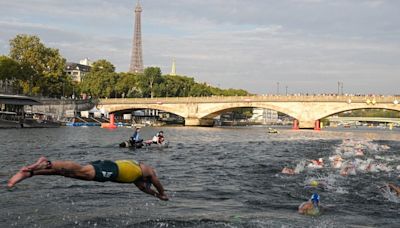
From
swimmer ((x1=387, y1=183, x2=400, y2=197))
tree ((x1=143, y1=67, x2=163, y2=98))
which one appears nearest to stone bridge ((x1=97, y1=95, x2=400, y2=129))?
tree ((x1=143, y1=67, x2=163, y2=98))

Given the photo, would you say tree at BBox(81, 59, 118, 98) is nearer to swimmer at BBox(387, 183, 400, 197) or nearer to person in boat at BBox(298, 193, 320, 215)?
swimmer at BBox(387, 183, 400, 197)

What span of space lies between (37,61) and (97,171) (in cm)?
10691

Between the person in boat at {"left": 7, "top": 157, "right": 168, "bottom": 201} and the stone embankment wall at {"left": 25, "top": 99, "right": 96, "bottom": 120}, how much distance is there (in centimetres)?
10317

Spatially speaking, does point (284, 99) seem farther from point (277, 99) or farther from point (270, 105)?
point (270, 105)

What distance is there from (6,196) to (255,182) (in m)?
11.2

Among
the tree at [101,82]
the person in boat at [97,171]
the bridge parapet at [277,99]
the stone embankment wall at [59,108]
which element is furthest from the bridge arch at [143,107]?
the person in boat at [97,171]

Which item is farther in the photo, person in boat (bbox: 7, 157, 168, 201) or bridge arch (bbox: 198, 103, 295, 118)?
bridge arch (bbox: 198, 103, 295, 118)

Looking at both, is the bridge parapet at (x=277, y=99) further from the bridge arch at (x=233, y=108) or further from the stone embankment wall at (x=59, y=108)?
the stone embankment wall at (x=59, y=108)

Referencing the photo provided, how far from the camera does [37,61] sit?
362 ft

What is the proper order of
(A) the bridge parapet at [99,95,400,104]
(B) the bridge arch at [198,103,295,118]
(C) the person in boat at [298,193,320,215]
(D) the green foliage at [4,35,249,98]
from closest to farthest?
(C) the person in boat at [298,193,320,215] → (A) the bridge parapet at [99,95,400,104] → (B) the bridge arch at [198,103,295,118] → (D) the green foliage at [4,35,249,98]

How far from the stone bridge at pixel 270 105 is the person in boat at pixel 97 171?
8787 centimetres

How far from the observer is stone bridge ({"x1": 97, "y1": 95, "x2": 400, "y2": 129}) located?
9410 centimetres

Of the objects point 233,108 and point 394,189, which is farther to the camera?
point 233,108

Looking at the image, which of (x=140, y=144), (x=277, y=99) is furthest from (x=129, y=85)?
(x=140, y=144)
